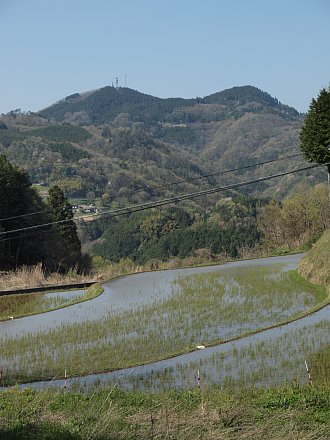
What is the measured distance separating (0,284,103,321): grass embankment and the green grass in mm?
3143

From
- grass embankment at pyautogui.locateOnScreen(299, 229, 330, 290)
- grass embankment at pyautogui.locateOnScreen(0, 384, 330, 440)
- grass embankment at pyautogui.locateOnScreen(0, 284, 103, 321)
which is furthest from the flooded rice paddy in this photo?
grass embankment at pyautogui.locateOnScreen(0, 384, 330, 440)

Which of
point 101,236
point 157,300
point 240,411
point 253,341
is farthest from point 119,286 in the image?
point 101,236

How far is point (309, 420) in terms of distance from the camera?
921 centimetres

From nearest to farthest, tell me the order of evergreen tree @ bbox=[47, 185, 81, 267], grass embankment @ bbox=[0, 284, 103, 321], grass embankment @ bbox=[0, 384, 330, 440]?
grass embankment @ bbox=[0, 384, 330, 440], grass embankment @ bbox=[0, 284, 103, 321], evergreen tree @ bbox=[47, 185, 81, 267]

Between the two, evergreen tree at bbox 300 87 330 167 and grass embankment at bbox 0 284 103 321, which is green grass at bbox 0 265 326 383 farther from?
evergreen tree at bbox 300 87 330 167

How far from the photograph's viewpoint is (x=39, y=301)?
90.7 feet

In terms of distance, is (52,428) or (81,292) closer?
(52,428)

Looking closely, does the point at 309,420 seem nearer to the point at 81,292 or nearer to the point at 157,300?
the point at 157,300

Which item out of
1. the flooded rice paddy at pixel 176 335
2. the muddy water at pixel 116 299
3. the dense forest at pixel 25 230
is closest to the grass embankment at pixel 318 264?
the flooded rice paddy at pixel 176 335

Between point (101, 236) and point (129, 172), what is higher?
point (129, 172)

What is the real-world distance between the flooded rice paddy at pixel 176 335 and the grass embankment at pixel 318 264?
22.9 inches

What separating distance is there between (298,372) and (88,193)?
146621 millimetres

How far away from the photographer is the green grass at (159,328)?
15.6 meters

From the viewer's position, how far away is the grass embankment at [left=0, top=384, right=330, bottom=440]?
334 inches
